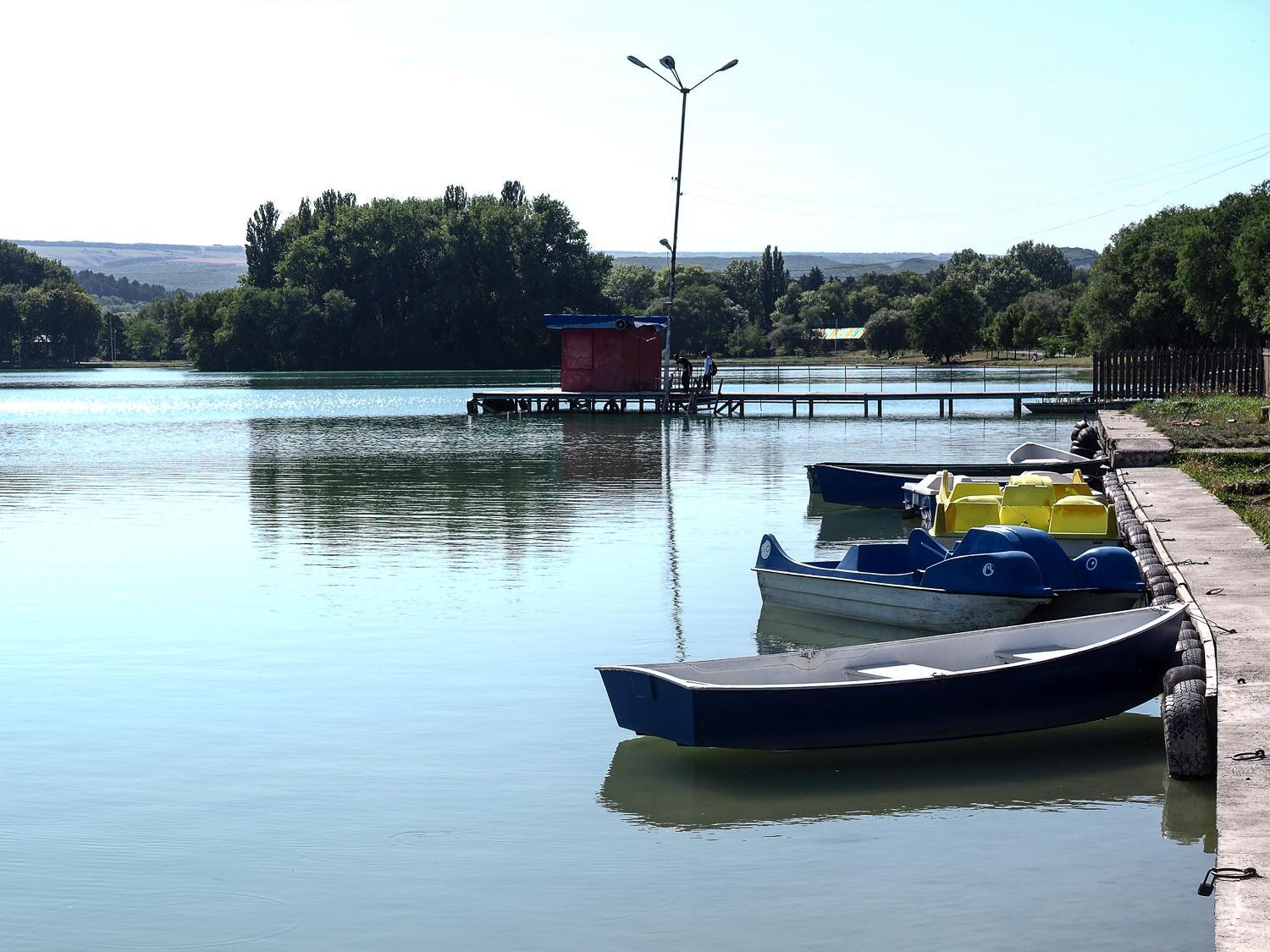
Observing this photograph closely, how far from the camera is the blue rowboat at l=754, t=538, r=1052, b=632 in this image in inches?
616

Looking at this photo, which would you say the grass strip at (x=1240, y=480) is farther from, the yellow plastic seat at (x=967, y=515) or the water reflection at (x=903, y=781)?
the water reflection at (x=903, y=781)

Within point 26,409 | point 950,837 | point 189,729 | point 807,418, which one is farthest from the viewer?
point 26,409

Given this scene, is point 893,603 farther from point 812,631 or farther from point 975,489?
point 975,489

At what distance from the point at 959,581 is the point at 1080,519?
7680mm

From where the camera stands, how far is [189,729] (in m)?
13.1

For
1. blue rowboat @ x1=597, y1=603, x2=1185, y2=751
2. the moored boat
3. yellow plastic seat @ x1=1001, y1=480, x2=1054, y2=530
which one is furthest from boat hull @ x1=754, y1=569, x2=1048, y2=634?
the moored boat

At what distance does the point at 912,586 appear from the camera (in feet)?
53.9

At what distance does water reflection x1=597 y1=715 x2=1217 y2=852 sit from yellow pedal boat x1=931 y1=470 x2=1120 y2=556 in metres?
10.2

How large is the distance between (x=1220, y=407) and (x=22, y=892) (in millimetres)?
38080

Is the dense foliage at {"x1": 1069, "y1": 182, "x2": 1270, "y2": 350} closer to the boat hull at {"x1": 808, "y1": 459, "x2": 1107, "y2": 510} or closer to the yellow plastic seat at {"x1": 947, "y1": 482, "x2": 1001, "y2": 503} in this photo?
the boat hull at {"x1": 808, "y1": 459, "x2": 1107, "y2": 510}

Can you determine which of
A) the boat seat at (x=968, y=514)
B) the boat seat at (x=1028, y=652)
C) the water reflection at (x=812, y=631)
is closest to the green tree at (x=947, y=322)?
the boat seat at (x=968, y=514)

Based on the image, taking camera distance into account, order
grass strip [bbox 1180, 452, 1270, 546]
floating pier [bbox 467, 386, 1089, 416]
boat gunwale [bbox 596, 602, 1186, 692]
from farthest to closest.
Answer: floating pier [bbox 467, 386, 1089, 416], grass strip [bbox 1180, 452, 1270, 546], boat gunwale [bbox 596, 602, 1186, 692]

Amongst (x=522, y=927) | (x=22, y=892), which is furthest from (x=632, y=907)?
(x=22, y=892)

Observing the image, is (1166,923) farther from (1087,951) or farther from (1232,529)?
(1232,529)
